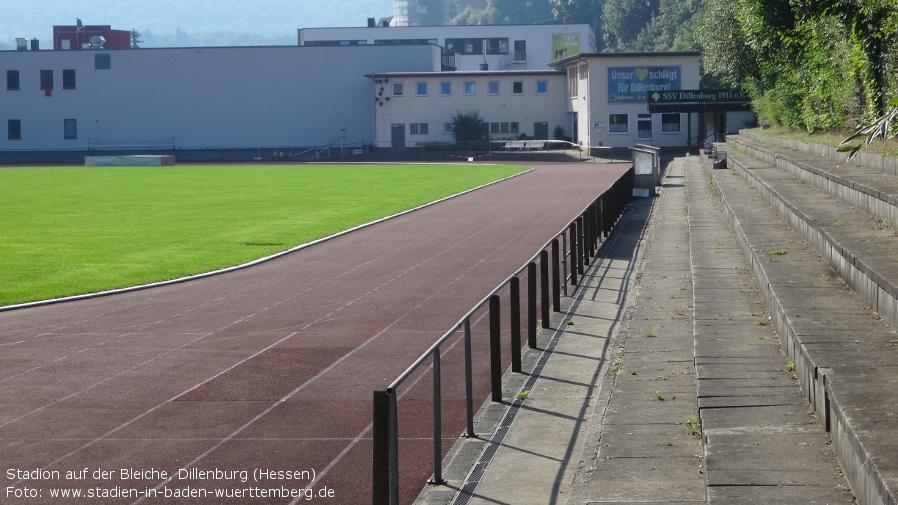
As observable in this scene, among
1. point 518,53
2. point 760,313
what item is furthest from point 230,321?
point 518,53

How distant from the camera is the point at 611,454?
23.4 ft

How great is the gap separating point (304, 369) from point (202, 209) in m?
23.3

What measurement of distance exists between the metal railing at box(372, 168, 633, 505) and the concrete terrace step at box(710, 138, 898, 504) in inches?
90.6

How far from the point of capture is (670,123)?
7231 cm

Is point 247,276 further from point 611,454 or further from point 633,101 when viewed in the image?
point 633,101

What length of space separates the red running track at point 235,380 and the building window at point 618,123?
179ft

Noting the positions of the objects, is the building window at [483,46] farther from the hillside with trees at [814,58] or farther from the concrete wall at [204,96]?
the hillside with trees at [814,58]

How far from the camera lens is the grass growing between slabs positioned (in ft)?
62.4

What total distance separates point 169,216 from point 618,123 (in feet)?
153

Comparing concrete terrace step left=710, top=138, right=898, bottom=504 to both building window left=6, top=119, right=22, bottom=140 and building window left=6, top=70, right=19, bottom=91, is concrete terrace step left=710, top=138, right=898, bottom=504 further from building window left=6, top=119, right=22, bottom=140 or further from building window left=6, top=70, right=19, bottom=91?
building window left=6, top=70, right=19, bottom=91

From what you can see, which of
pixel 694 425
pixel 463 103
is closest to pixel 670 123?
pixel 463 103

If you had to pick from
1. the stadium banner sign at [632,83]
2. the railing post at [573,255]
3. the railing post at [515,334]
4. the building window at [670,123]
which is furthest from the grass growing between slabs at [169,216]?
the building window at [670,123]

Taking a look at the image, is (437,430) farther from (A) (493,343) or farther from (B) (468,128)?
(B) (468,128)

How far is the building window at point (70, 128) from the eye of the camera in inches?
3445
